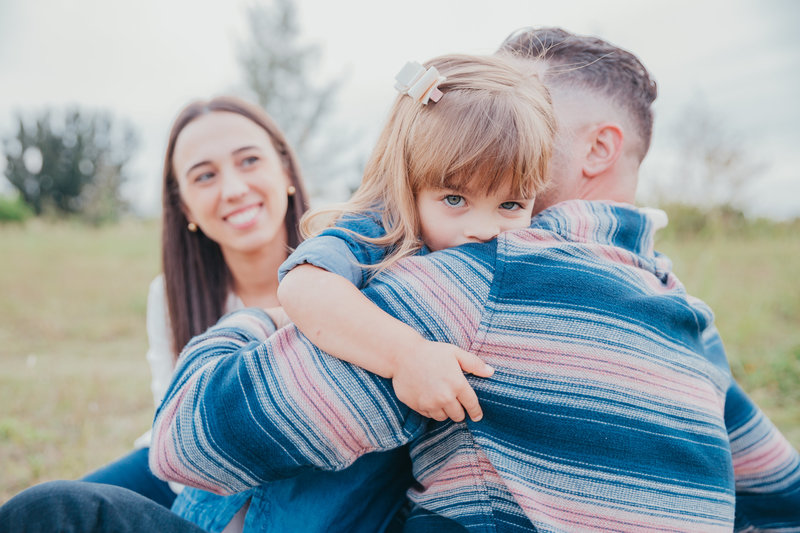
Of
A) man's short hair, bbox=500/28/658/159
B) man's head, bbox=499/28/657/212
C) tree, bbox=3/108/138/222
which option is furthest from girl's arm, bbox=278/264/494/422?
tree, bbox=3/108/138/222

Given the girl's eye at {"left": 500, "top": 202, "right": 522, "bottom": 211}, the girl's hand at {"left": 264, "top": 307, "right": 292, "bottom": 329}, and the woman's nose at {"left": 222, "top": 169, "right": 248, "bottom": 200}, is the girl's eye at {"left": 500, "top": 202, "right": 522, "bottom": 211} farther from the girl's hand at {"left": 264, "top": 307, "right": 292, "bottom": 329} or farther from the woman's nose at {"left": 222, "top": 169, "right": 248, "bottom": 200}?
the woman's nose at {"left": 222, "top": 169, "right": 248, "bottom": 200}

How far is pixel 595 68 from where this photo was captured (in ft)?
6.27

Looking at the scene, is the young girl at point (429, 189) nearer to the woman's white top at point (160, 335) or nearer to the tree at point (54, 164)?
the woman's white top at point (160, 335)

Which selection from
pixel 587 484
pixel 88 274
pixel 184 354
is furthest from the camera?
pixel 88 274

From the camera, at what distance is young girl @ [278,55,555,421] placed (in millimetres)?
1242

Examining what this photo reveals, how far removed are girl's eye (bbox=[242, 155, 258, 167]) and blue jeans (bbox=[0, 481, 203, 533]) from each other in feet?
5.88

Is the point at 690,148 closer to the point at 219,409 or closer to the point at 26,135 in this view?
the point at 219,409

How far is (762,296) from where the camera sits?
5.77 metres

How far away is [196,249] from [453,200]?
183 cm

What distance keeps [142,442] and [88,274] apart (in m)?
8.43

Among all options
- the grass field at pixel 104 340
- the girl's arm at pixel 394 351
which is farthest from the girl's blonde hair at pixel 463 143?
the grass field at pixel 104 340

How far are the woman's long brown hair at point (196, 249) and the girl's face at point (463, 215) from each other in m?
1.55

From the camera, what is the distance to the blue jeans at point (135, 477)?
2.27m

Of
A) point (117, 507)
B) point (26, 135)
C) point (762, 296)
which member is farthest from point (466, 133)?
point (26, 135)
